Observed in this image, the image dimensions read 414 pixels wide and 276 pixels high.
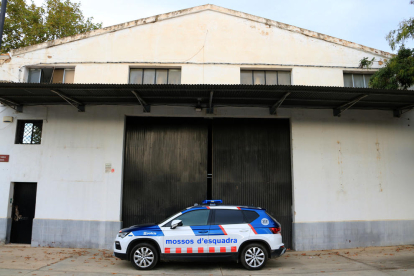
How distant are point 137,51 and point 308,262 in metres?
9.62

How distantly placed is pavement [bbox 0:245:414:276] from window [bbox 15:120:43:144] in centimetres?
390

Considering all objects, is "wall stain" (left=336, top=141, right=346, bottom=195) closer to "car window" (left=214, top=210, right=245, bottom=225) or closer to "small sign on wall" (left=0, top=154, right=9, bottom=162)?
"car window" (left=214, top=210, right=245, bottom=225)

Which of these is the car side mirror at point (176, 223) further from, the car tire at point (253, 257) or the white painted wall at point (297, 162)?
the white painted wall at point (297, 162)

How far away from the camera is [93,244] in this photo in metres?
10.2

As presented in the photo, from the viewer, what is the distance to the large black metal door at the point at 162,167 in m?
10.8

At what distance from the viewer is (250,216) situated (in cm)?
773

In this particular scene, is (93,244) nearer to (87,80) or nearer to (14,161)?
(14,161)

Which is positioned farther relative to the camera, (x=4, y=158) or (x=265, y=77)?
(x=265, y=77)

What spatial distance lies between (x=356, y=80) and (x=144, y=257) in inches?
411

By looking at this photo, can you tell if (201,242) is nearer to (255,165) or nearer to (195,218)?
(195,218)

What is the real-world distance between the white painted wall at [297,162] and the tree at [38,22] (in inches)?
359

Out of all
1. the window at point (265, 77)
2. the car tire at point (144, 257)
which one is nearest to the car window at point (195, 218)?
the car tire at point (144, 257)

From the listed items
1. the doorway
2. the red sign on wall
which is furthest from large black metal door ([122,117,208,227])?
the red sign on wall

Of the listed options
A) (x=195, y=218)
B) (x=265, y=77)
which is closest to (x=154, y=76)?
(x=265, y=77)
